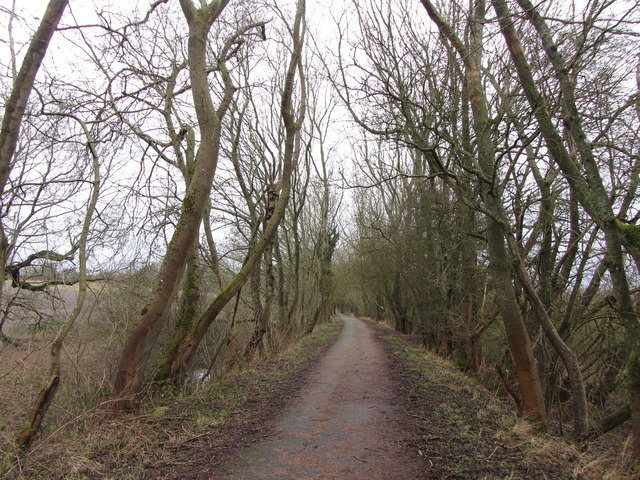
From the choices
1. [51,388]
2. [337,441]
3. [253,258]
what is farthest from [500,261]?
[51,388]

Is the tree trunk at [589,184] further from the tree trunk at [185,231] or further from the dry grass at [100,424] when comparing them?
the dry grass at [100,424]

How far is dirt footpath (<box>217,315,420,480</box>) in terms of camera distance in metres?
3.91

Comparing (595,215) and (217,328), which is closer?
(595,215)

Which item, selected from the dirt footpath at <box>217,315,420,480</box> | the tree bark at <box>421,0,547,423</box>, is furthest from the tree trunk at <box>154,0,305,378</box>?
the tree bark at <box>421,0,547,423</box>

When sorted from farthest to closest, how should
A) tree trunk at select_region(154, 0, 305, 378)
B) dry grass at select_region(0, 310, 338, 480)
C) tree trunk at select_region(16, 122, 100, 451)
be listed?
tree trunk at select_region(154, 0, 305, 378) → tree trunk at select_region(16, 122, 100, 451) → dry grass at select_region(0, 310, 338, 480)

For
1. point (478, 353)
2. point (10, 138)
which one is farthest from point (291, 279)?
point (10, 138)

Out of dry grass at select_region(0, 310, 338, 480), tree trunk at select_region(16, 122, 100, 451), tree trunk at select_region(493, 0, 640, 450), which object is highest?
tree trunk at select_region(493, 0, 640, 450)

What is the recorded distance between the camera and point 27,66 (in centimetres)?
393

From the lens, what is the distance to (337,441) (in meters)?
4.76

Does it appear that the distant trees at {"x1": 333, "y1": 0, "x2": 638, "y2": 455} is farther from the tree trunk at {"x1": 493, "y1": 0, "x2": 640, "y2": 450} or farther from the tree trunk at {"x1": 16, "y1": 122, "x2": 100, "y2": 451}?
the tree trunk at {"x1": 16, "y1": 122, "x2": 100, "y2": 451}

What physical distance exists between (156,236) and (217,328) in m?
5.28

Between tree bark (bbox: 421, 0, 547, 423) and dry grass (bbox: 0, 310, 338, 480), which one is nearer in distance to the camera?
dry grass (bbox: 0, 310, 338, 480)

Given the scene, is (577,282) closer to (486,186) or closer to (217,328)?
(486,186)

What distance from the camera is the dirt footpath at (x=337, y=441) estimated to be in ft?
12.8
